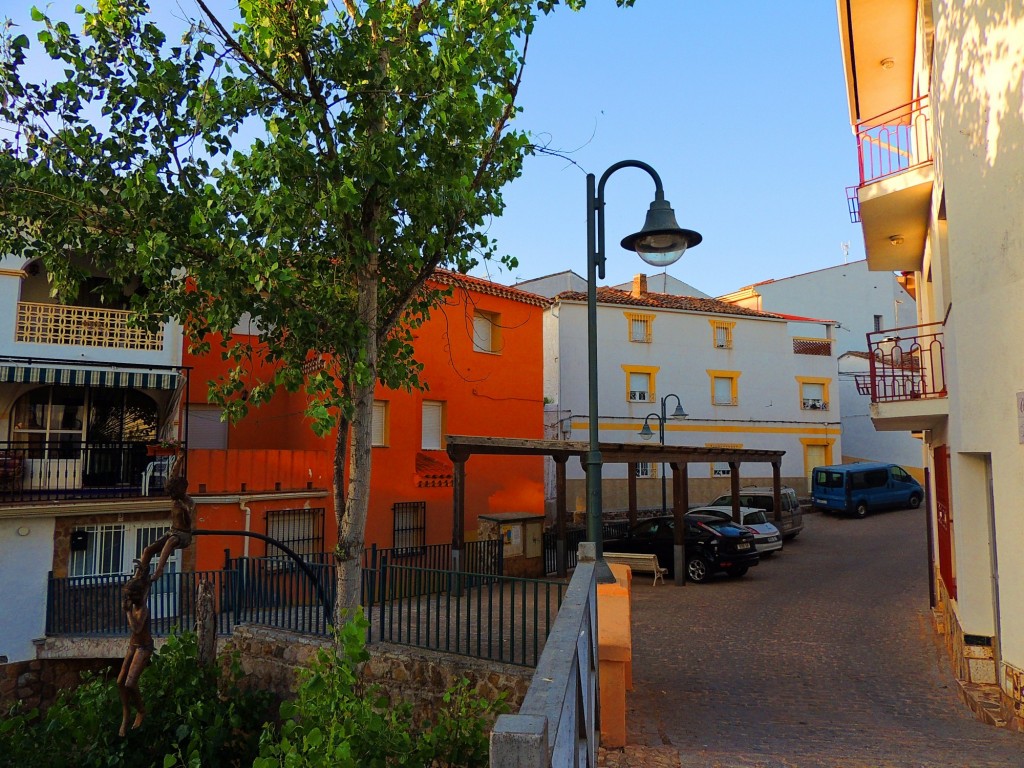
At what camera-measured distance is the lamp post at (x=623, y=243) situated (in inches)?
266

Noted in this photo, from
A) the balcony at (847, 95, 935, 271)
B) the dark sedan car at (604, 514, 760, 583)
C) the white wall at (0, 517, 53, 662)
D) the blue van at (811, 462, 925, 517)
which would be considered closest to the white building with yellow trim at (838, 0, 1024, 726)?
the balcony at (847, 95, 935, 271)

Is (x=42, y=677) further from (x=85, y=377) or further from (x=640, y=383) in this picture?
(x=640, y=383)

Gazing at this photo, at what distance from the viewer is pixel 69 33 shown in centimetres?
719

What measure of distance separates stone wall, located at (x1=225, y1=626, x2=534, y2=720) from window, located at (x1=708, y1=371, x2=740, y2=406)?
24.5 meters

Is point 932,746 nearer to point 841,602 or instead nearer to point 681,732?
point 681,732

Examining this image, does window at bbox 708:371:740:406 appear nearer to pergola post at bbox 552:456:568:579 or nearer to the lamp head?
pergola post at bbox 552:456:568:579

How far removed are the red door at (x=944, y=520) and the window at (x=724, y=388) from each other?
63.0 feet

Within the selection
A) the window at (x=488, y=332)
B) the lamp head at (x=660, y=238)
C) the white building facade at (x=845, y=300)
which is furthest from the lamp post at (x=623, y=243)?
the white building facade at (x=845, y=300)

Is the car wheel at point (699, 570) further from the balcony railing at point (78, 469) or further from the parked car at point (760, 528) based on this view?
the balcony railing at point (78, 469)

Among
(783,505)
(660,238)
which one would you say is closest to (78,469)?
(660,238)

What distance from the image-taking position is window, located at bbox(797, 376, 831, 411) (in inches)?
1266

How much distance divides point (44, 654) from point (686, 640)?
1059 cm

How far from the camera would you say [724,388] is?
31.0m

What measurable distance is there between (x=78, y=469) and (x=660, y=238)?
1300 cm
